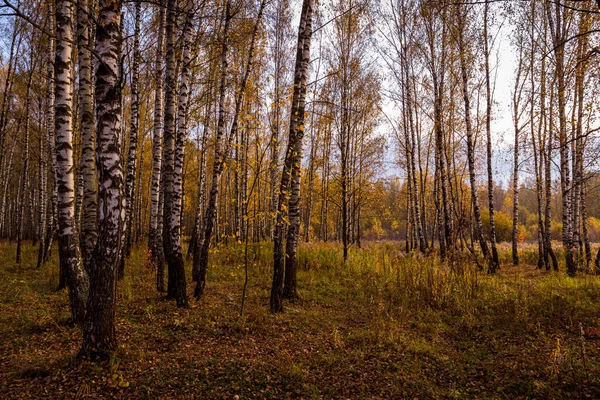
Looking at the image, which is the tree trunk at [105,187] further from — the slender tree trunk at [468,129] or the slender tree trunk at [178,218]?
the slender tree trunk at [468,129]

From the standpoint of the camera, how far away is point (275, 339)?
5227 millimetres

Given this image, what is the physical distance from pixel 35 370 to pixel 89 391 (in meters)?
0.87

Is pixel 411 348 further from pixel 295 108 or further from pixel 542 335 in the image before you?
pixel 295 108

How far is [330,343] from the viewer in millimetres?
5223

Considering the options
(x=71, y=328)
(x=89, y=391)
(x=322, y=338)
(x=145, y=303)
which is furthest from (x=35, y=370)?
(x=322, y=338)

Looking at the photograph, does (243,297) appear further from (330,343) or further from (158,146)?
(158,146)

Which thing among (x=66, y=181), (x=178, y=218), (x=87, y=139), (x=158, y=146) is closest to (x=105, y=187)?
(x=87, y=139)

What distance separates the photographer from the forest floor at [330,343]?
3730 millimetres

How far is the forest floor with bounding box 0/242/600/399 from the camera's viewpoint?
3730 mm

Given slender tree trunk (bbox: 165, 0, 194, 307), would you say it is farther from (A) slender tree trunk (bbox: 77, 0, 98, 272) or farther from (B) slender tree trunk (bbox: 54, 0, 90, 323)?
(B) slender tree trunk (bbox: 54, 0, 90, 323)

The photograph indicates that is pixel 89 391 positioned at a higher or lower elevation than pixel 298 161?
lower

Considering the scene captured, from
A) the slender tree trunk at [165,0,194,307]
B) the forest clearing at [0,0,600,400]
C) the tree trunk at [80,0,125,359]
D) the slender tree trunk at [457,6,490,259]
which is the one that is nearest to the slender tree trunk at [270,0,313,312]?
the forest clearing at [0,0,600,400]

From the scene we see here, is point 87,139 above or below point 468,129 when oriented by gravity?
below

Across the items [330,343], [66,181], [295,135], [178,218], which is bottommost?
[330,343]
